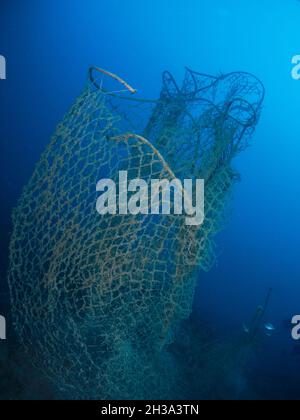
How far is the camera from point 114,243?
9.74ft

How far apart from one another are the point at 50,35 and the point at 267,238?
11.0 metres

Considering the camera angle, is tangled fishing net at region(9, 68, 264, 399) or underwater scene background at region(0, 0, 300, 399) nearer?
tangled fishing net at region(9, 68, 264, 399)

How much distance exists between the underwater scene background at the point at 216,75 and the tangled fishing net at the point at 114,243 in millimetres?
2745

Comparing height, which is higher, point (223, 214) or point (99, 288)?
point (223, 214)

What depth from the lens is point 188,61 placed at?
9.77 meters

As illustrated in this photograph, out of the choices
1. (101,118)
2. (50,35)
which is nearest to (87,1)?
(50,35)

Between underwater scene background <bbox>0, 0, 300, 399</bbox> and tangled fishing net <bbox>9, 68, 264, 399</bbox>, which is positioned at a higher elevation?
underwater scene background <bbox>0, 0, 300, 399</bbox>

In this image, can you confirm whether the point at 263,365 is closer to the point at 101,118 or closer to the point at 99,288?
the point at 99,288

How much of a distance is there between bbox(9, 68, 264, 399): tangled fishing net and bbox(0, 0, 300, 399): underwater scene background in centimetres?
275

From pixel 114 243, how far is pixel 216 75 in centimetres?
813

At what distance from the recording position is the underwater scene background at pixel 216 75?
8.43 metres

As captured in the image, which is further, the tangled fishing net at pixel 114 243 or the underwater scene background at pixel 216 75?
the underwater scene background at pixel 216 75

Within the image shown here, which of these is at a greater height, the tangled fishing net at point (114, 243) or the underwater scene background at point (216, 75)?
the underwater scene background at point (216, 75)

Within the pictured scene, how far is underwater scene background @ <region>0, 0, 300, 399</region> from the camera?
843 centimetres
